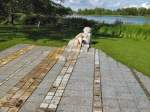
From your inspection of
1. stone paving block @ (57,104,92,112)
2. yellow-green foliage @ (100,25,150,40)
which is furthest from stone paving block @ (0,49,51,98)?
yellow-green foliage @ (100,25,150,40)

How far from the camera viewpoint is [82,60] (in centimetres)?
1457

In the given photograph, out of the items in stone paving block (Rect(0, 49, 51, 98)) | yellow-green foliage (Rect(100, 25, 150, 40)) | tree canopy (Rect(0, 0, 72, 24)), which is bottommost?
yellow-green foliage (Rect(100, 25, 150, 40))

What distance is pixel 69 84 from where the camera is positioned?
33.9 ft

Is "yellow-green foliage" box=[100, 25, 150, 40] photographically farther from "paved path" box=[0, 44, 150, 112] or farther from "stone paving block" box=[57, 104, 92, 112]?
"stone paving block" box=[57, 104, 92, 112]

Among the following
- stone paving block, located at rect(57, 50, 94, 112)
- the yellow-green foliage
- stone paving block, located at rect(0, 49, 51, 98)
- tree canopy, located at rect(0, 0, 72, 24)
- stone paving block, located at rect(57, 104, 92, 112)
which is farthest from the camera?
tree canopy, located at rect(0, 0, 72, 24)

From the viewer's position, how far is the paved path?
8.31 meters

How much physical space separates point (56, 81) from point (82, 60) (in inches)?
161

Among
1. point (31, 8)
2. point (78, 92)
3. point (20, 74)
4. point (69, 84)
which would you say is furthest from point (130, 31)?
point (78, 92)

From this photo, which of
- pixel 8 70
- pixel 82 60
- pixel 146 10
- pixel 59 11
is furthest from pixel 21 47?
pixel 146 10

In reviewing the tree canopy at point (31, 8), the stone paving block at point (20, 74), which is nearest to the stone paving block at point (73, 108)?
the stone paving block at point (20, 74)

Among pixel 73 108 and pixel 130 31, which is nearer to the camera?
pixel 73 108

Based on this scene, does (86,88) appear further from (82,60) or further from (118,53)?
(118,53)

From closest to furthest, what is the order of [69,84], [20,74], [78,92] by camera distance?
1. [78,92]
2. [69,84]
3. [20,74]

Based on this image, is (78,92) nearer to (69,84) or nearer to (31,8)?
(69,84)
